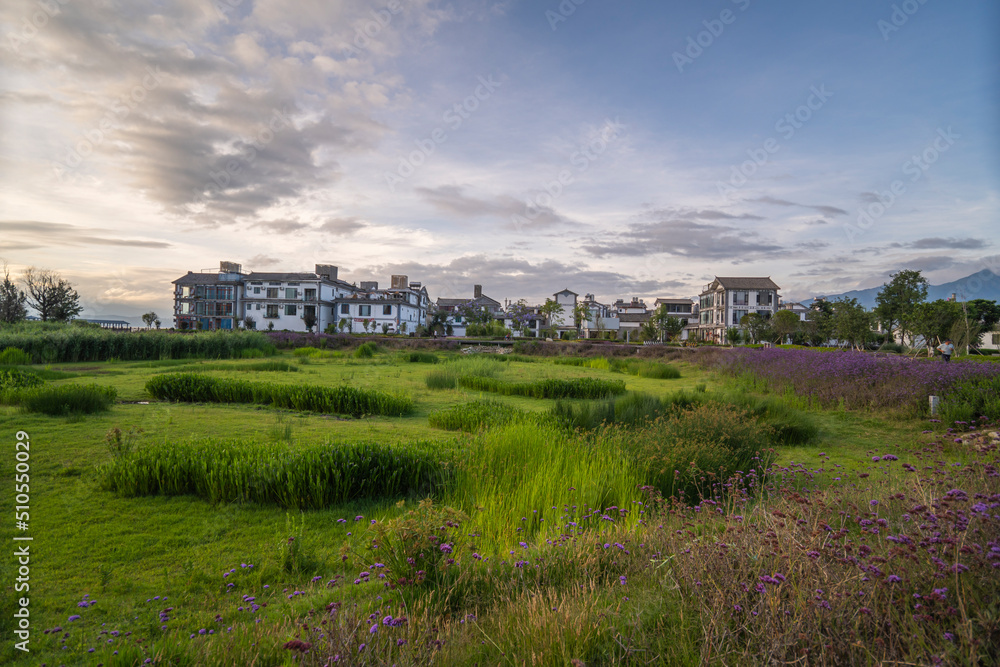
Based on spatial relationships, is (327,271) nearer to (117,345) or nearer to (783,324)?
(117,345)

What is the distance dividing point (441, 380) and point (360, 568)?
44.8ft

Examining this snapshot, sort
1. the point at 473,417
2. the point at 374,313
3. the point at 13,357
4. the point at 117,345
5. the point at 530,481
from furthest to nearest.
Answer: the point at 374,313, the point at 117,345, the point at 13,357, the point at 473,417, the point at 530,481

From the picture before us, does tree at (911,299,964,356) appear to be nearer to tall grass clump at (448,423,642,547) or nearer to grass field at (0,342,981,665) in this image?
grass field at (0,342,981,665)

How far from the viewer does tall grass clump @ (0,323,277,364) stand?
2397cm

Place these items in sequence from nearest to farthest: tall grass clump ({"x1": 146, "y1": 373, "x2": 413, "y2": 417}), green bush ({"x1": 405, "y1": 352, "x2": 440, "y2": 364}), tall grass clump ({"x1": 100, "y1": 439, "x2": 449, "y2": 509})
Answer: tall grass clump ({"x1": 100, "y1": 439, "x2": 449, "y2": 509}), tall grass clump ({"x1": 146, "y1": 373, "x2": 413, "y2": 417}), green bush ({"x1": 405, "y1": 352, "x2": 440, "y2": 364})

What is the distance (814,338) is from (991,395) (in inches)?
2088

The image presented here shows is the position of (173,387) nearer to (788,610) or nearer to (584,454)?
(584,454)

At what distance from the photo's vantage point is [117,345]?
26.6m

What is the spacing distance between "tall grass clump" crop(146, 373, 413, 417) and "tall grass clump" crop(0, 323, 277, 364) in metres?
15.6

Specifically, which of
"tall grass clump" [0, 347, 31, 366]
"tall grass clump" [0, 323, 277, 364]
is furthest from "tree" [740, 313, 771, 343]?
"tall grass clump" [0, 347, 31, 366]

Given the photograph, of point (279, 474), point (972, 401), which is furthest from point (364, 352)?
point (972, 401)

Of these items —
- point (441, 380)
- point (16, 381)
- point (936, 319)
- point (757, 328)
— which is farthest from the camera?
point (757, 328)

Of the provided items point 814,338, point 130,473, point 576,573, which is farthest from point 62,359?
point 814,338

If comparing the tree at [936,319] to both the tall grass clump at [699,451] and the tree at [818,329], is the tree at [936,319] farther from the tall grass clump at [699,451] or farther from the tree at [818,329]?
the tall grass clump at [699,451]
